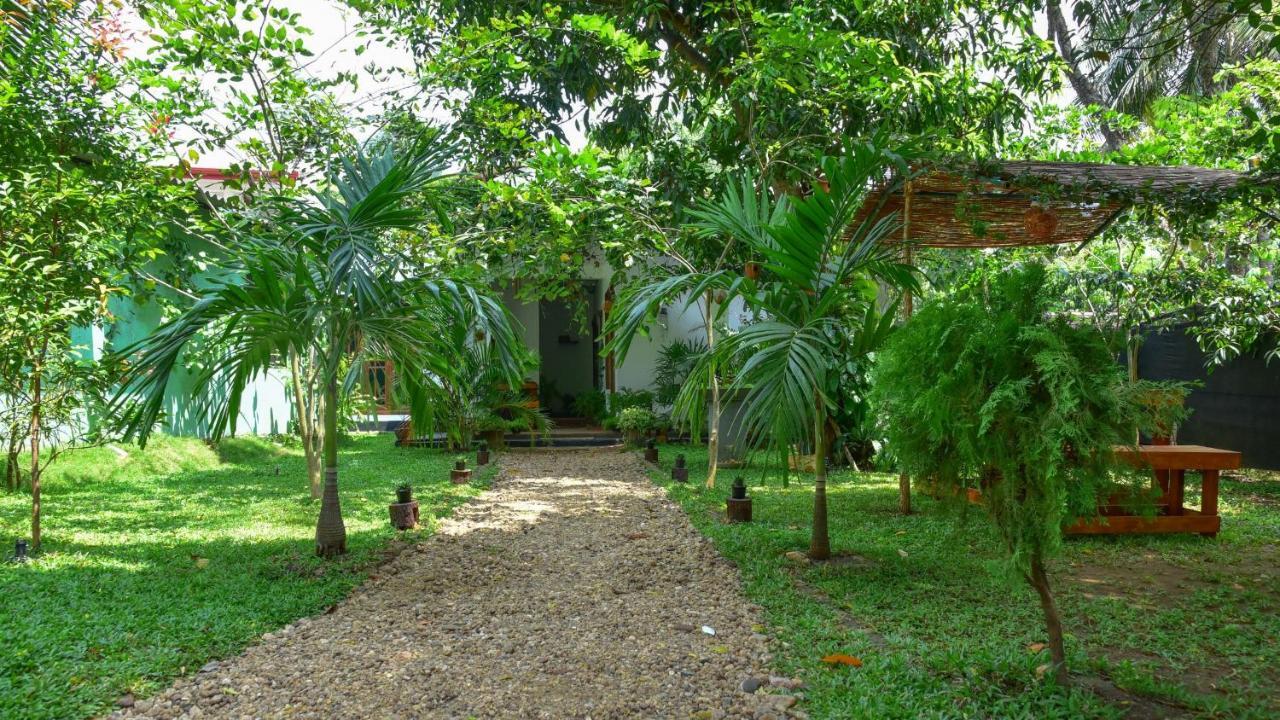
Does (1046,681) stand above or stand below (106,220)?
below

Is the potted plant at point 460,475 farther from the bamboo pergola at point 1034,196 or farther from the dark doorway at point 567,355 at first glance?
the dark doorway at point 567,355

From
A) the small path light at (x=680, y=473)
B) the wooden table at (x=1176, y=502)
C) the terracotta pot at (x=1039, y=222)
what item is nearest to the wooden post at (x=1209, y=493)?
the wooden table at (x=1176, y=502)

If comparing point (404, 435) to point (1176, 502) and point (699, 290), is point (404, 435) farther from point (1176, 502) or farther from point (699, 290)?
point (1176, 502)

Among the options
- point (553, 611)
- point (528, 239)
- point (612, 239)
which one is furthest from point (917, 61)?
point (553, 611)

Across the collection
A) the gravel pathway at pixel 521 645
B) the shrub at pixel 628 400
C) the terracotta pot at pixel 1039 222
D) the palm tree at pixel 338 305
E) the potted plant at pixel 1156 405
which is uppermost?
the terracotta pot at pixel 1039 222

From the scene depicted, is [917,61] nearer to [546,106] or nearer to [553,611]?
[546,106]

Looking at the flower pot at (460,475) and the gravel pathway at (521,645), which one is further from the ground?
the flower pot at (460,475)

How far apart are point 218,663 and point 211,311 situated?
65.9 inches

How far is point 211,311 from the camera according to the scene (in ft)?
13.1

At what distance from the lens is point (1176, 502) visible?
18.8ft

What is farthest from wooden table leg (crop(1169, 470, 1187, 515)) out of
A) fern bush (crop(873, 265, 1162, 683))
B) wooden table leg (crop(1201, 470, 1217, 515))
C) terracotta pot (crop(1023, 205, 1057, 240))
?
fern bush (crop(873, 265, 1162, 683))

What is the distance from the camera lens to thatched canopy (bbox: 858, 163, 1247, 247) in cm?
491

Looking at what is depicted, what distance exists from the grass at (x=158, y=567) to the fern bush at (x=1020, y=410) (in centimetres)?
295

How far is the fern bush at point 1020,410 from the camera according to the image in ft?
8.47
